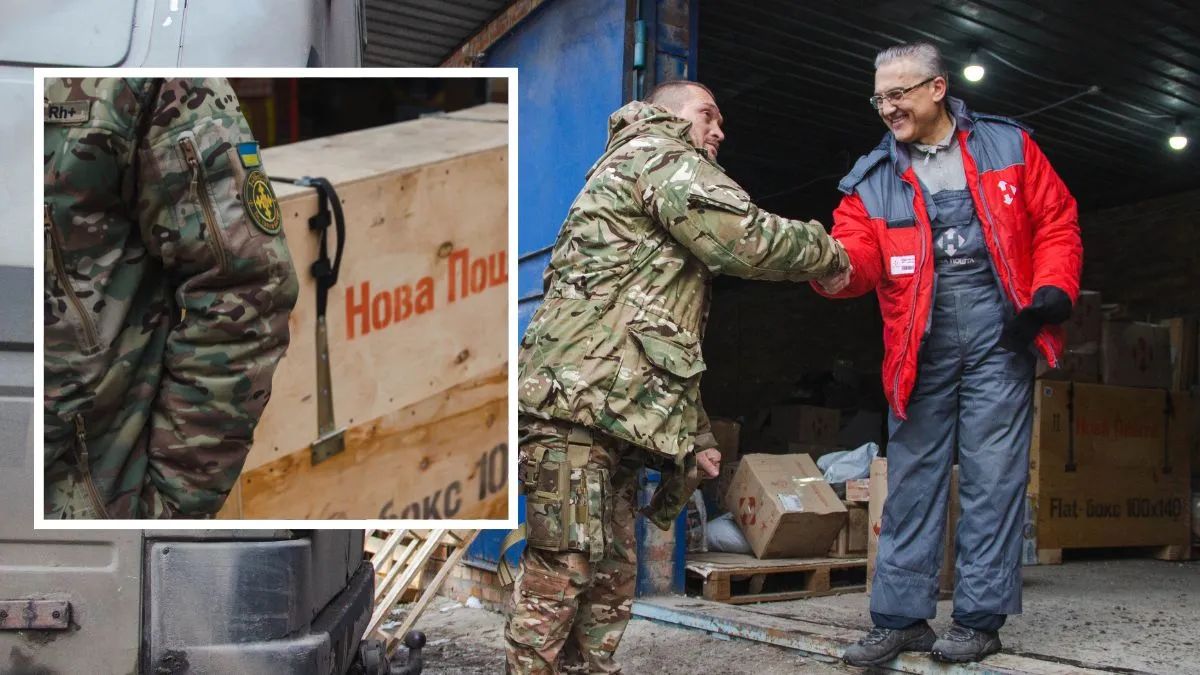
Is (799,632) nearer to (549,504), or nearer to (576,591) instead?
(576,591)

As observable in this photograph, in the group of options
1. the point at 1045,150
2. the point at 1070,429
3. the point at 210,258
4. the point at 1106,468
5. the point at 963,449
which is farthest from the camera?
the point at 1045,150

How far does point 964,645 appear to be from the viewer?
10.6ft

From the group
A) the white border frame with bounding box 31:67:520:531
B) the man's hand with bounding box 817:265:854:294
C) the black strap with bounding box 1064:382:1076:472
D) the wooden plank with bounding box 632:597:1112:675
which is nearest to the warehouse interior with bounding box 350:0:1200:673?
the wooden plank with bounding box 632:597:1112:675

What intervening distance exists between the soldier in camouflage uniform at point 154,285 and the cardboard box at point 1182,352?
6923 mm

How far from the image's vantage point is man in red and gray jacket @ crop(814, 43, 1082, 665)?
10.6ft

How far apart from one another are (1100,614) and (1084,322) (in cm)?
261

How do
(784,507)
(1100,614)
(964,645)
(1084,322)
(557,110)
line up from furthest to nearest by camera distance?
1. (1084,322)
2. (557,110)
3. (784,507)
4. (1100,614)
5. (964,645)

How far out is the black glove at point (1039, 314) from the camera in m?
3.05

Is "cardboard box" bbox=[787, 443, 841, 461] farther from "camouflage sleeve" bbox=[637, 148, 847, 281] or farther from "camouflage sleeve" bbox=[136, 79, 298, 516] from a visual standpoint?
"camouflage sleeve" bbox=[136, 79, 298, 516]

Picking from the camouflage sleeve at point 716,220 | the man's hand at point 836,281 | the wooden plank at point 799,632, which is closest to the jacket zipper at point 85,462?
the camouflage sleeve at point 716,220

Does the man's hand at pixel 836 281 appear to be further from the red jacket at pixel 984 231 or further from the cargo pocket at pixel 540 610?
the cargo pocket at pixel 540 610

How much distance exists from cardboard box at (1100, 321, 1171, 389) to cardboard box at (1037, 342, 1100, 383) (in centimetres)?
6

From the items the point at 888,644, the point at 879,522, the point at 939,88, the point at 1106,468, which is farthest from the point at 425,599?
the point at 1106,468

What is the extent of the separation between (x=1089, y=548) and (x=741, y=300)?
756 cm
